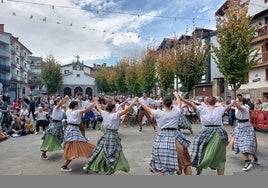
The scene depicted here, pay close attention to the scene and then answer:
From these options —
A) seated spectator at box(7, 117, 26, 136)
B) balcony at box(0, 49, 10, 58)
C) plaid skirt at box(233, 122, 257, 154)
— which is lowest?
seated spectator at box(7, 117, 26, 136)

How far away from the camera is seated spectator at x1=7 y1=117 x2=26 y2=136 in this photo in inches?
595

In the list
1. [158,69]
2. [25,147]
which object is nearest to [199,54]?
[158,69]

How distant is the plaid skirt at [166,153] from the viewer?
5.75 metres

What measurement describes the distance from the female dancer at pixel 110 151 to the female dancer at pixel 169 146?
827 mm

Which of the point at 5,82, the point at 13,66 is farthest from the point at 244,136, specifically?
the point at 13,66

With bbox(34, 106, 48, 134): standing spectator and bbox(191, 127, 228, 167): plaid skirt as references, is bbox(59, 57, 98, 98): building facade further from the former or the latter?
bbox(191, 127, 228, 167): plaid skirt

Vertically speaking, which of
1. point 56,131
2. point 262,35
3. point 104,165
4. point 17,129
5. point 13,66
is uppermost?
point 13,66

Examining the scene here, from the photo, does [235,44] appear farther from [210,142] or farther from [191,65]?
[210,142]

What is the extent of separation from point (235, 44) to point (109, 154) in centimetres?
1486

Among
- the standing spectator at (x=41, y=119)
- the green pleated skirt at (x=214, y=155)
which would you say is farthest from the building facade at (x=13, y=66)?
the green pleated skirt at (x=214, y=155)

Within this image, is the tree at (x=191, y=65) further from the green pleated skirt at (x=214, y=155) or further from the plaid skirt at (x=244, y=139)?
Result: the green pleated skirt at (x=214, y=155)

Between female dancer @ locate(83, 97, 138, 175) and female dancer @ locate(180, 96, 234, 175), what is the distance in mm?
1506

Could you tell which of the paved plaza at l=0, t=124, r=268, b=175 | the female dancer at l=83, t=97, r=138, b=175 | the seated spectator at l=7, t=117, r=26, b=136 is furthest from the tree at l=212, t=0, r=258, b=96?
the female dancer at l=83, t=97, r=138, b=175

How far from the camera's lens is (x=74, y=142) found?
7.48 metres
